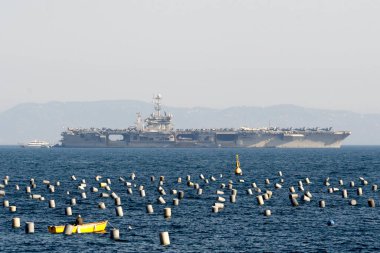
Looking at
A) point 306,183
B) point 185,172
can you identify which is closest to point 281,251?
point 306,183

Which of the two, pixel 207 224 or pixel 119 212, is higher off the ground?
pixel 119 212

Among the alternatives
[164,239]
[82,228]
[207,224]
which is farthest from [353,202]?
[82,228]

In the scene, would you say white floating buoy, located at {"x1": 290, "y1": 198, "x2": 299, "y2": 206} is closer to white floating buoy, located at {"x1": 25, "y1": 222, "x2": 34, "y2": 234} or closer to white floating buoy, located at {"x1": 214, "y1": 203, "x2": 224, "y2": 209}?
white floating buoy, located at {"x1": 214, "y1": 203, "x2": 224, "y2": 209}

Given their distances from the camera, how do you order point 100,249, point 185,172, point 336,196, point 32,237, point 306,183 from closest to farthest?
point 100,249 < point 32,237 < point 336,196 < point 306,183 < point 185,172

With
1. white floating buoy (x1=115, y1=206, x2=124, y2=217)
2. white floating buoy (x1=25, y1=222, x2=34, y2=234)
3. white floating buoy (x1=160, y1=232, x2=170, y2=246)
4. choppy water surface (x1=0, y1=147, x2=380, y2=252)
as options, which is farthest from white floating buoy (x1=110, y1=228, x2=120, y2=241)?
white floating buoy (x1=115, y1=206, x2=124, y2=217)

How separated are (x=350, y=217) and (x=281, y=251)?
15.5 m

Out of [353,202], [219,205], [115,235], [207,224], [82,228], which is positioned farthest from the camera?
[353,202]

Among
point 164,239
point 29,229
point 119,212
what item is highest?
point 119,212

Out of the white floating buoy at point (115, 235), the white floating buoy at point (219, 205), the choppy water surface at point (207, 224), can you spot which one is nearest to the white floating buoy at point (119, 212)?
the choppy water surface at point (207, 224)

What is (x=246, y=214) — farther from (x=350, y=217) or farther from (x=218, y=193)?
(x=218, y=193)

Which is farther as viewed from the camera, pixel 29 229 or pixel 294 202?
pixel 294 202

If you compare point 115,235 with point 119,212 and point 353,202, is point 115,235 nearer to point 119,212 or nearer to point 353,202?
point 119,212

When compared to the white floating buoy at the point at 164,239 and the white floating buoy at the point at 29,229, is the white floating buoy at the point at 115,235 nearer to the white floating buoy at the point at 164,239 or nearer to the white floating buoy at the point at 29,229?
the white floating buoy at the point at 164,239

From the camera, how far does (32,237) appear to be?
48750 mm
